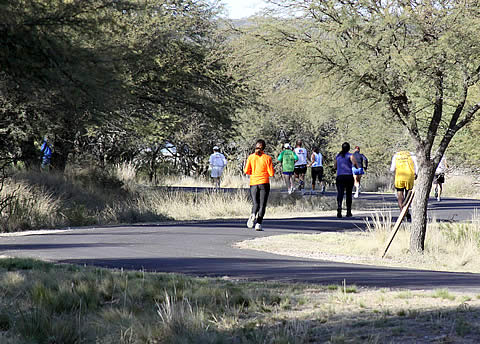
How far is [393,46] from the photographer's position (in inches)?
527

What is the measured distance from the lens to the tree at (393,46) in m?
13.4

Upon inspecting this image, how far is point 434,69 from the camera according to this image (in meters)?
13.9

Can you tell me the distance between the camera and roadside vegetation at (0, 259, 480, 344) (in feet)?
20.8

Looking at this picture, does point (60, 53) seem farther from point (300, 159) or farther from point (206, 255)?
point (300, 159)

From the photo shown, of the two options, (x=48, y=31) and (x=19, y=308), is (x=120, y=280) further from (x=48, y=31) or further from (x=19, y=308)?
(x=48, y=31)

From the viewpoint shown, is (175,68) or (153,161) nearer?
(175,68)

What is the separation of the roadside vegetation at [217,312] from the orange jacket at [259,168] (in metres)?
8.18

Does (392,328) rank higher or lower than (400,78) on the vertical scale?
lower

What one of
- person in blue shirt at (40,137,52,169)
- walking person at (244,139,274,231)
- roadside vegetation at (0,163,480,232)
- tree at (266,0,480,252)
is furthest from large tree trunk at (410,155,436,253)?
person in blue shirt at (40,137,52,169)

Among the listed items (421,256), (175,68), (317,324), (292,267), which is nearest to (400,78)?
(421,256)

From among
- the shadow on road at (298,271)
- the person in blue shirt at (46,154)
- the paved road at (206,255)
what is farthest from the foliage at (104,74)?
the shadow on road at (298,271)

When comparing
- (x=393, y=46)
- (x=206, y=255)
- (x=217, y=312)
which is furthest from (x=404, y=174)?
(x=217, y=312)

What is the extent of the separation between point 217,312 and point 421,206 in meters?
8.87

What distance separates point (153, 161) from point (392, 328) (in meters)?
38.3
